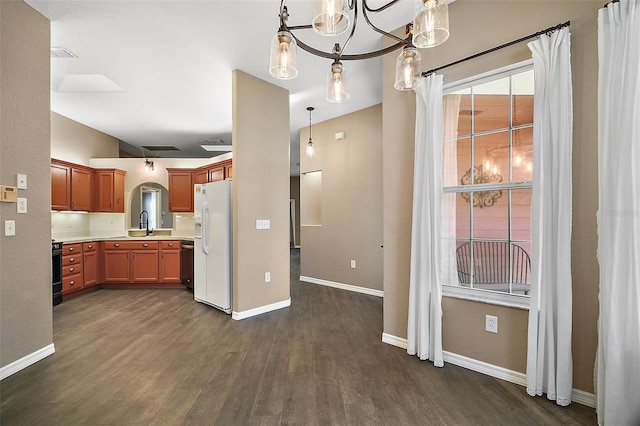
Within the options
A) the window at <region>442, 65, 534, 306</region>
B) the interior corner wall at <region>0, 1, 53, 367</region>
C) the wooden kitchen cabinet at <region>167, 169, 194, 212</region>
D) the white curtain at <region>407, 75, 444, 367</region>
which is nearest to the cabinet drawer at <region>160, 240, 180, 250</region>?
the wooden kitchen cabinet at <region>167, 169, 194, 212</region>

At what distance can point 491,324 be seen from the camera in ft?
7.72

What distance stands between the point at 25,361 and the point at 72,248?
2750 millimetres

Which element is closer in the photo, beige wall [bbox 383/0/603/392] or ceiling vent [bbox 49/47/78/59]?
beige wall [bbox 383/0/603/392]

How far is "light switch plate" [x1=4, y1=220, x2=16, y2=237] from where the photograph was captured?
237cm

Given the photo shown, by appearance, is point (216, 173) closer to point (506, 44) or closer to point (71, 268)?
point (71, 268)

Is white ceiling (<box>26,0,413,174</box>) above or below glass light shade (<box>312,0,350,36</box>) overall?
above

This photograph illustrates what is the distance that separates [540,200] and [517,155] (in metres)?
0.47

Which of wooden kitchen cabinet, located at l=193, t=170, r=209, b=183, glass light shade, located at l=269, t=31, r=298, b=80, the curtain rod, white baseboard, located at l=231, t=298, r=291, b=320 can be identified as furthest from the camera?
wooden kitchen cabinet, located at l=193, t=170, r=209, b=183

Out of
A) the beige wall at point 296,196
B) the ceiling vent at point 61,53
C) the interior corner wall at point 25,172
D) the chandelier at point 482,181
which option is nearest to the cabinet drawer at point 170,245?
the interior corner wall at point 25,172

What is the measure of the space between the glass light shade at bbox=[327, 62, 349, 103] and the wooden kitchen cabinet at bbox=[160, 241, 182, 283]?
4.72 m

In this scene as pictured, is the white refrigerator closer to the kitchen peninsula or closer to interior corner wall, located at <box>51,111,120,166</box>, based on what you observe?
the kitchen peninsula

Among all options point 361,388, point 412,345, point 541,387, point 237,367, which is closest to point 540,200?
point 541,387

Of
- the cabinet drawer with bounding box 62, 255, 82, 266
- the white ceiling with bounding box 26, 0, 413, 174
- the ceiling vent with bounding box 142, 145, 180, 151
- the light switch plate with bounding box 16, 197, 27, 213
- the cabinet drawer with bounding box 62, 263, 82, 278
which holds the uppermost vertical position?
the white ceiling with bounding box 26, 0, 413, 174

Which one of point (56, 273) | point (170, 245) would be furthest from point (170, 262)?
point (56, 273)
